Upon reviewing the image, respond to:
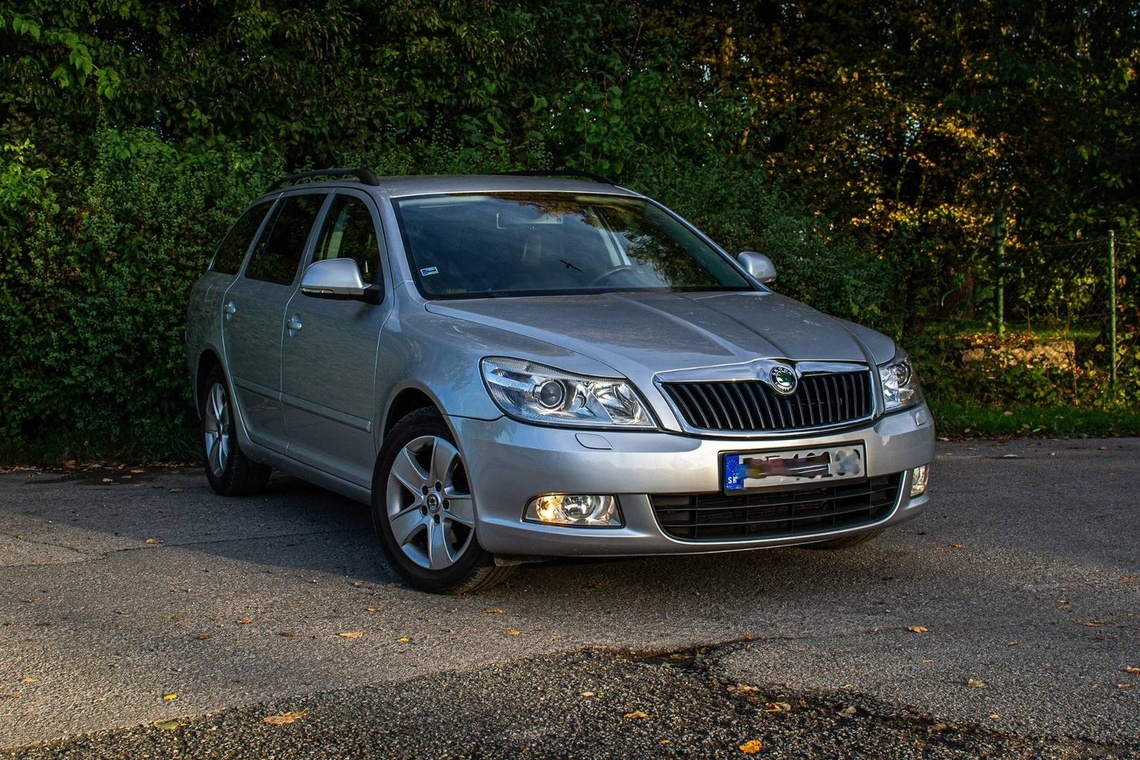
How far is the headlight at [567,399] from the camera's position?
5195 mm

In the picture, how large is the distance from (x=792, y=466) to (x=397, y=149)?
855 cm

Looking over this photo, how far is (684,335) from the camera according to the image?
18.4 feet

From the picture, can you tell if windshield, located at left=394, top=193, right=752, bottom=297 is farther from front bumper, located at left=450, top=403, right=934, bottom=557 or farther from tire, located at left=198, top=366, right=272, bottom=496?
tire, located at left=198, top=366, right=272, bottom=496

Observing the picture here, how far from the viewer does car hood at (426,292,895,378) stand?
5.38 meters

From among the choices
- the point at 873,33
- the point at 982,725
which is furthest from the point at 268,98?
the point at 873,33

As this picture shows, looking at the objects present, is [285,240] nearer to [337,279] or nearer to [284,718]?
[337,279]

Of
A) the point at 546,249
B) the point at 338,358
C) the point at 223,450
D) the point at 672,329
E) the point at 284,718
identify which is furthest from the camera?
the point at 223,450

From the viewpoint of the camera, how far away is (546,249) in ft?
21.6

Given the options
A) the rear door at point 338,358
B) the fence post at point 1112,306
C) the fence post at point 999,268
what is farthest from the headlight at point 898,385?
the fence post at point 1112,306

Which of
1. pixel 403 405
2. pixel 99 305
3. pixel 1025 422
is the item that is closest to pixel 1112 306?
pixel 1025 422

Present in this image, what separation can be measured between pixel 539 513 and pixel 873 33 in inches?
798

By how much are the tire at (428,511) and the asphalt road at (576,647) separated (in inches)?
4.3

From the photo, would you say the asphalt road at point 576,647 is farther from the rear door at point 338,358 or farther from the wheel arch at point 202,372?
the wheel arch at point 202,372

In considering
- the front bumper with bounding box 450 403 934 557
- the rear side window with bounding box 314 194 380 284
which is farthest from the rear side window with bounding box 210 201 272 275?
the front bumper with bounding box 450 403 934 557
